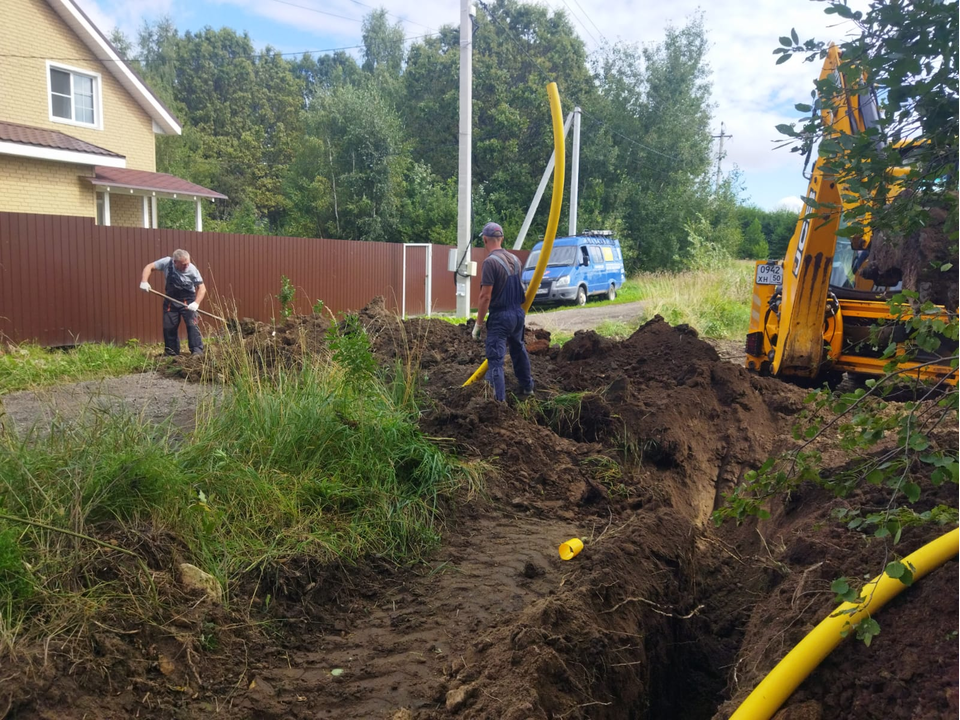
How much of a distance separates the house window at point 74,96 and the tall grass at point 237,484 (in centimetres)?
1669

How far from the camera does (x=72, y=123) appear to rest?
1922 centimetres

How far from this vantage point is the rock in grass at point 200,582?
3787 millimetres

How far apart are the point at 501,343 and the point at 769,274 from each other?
319 centimetres

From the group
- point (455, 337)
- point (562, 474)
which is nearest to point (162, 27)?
point (455, 337)

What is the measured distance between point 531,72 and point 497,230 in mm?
36722

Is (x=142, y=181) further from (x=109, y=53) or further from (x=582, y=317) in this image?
(x=582, y=317)

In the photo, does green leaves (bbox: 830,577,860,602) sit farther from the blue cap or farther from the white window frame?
the white window frame

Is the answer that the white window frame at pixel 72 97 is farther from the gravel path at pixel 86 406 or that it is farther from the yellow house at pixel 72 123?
the gravel path at pixel 86 406

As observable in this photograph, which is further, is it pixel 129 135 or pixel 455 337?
pixel 129 135

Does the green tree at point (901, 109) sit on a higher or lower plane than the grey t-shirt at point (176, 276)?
higher

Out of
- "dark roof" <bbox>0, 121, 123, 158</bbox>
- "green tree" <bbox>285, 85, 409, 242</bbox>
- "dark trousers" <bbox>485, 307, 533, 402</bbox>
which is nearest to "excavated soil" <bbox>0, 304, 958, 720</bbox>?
"dark trousers" <bbox>485, 307, 533, 402</bbox>

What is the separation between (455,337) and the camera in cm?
1055

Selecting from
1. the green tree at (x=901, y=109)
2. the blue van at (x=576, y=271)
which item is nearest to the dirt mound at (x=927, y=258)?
the green tree at (x=901, y=109)

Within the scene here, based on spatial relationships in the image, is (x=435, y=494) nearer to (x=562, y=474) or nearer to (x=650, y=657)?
(x=562, y=474)
